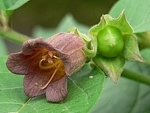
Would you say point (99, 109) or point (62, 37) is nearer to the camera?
point (62, 37)

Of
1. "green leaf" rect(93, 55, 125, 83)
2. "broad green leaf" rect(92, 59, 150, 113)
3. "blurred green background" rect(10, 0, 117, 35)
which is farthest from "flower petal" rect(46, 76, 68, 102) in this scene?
"blurred green background" rect(10, 0, 117, 35)

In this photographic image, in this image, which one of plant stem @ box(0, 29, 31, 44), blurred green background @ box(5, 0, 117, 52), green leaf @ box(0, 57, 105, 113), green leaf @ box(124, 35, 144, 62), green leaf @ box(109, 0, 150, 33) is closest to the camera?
green leaf @ box(0, 57, 105, 113)

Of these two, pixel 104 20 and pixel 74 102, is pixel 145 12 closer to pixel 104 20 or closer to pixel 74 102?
pixel 104 20

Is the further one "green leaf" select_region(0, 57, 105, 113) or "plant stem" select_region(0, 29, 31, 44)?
"plant stem" select_region(0, 29, 31, 44)

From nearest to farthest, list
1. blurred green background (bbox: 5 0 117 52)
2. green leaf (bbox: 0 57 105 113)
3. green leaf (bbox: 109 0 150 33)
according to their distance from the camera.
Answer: green leaf (bbox: 0 57 105 113) < green leaf (bbox: 109 0 150 33) < blurred green background (bbox: 5 0 117 52)

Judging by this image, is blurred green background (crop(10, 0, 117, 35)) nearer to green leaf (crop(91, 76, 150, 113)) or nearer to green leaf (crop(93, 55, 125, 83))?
green leaf (crop(91, 76, 150, 113))

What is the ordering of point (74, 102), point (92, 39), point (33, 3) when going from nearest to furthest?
1. point (74, 102)
2. point (92, 39)
3. point (33, 3)

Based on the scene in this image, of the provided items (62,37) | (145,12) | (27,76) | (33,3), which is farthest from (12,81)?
(33,3)

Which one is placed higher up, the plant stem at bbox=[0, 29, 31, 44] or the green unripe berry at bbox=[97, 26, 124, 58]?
the green unripe berry at bbox=[97, 26, 124, 58]
